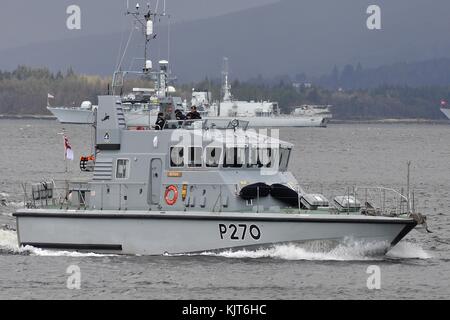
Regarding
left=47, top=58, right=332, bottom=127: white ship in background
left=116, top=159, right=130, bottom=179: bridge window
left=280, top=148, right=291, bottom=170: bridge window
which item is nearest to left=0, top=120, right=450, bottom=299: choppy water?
left=116, top=159, right=130, bottom=179: bridge window

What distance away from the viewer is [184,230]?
27.9 meters

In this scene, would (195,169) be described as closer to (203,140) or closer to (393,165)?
(203,140)

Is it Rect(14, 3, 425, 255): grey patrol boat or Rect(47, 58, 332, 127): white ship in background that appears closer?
Rect(14, 3, 425, 255): grey patrol boat

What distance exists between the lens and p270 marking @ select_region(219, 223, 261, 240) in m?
27.6

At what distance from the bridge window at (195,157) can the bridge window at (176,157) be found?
20 centimetres

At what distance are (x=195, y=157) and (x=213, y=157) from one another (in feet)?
1.49

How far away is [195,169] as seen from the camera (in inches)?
1124

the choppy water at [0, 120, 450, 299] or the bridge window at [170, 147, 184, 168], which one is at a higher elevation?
the bridge window at [170, 147, 184, 168]

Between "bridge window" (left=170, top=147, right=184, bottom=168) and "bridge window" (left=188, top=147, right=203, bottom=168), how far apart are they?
20cm

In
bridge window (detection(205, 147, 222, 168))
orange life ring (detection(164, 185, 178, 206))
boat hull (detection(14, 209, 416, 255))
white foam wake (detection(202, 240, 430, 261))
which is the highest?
bridge window (detection(205, 147, 222, 168))

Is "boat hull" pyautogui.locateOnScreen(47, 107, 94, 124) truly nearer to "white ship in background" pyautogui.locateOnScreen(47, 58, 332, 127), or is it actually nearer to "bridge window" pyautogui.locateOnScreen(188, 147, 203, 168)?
"white ship in background" pyautogui.locateOnScreen(47, 58, 332, 127)

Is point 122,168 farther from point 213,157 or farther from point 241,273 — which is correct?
point 241,273

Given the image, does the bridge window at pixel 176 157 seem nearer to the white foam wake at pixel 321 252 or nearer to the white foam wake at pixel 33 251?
the white foam wake at pixel 321 252
